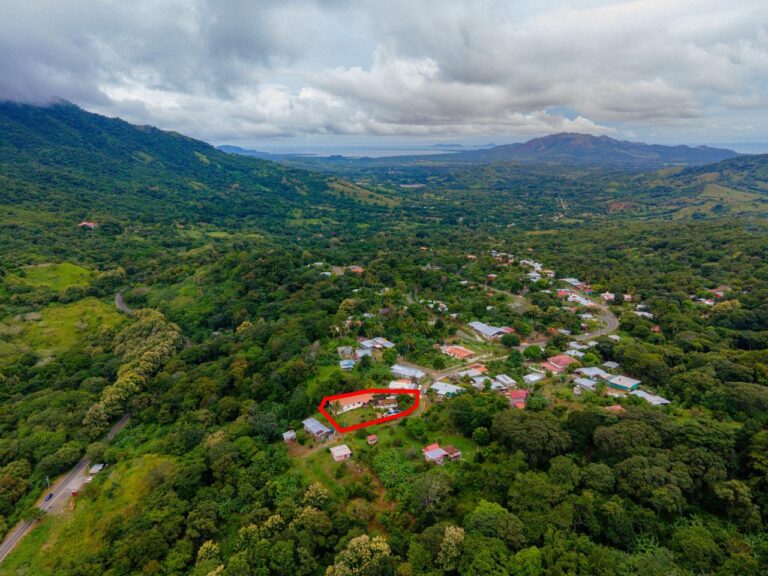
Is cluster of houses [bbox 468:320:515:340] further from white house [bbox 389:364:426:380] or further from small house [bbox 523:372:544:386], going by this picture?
white house [bbox 389:364:426:380]

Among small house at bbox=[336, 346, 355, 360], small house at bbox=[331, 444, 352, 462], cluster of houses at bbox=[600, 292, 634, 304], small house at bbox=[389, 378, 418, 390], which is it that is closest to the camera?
small house at bbox=[331, 444, 352, 462]

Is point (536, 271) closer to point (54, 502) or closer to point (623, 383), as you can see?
point (623, 383)

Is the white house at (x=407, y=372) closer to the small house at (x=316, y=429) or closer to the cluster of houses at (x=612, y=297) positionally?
the small house at (x=316, y=429)

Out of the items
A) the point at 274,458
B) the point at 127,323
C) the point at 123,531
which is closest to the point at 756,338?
the point at 274,458

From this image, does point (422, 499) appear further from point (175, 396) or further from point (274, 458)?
point (175, 396)

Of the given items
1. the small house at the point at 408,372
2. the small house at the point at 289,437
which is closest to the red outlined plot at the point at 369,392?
the small house at the point at 408,372

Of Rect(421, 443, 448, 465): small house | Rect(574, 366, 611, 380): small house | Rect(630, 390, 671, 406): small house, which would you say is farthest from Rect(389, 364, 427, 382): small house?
Rect(630, 390, 671, 406): small house

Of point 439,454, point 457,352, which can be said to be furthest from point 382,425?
point 457,352
